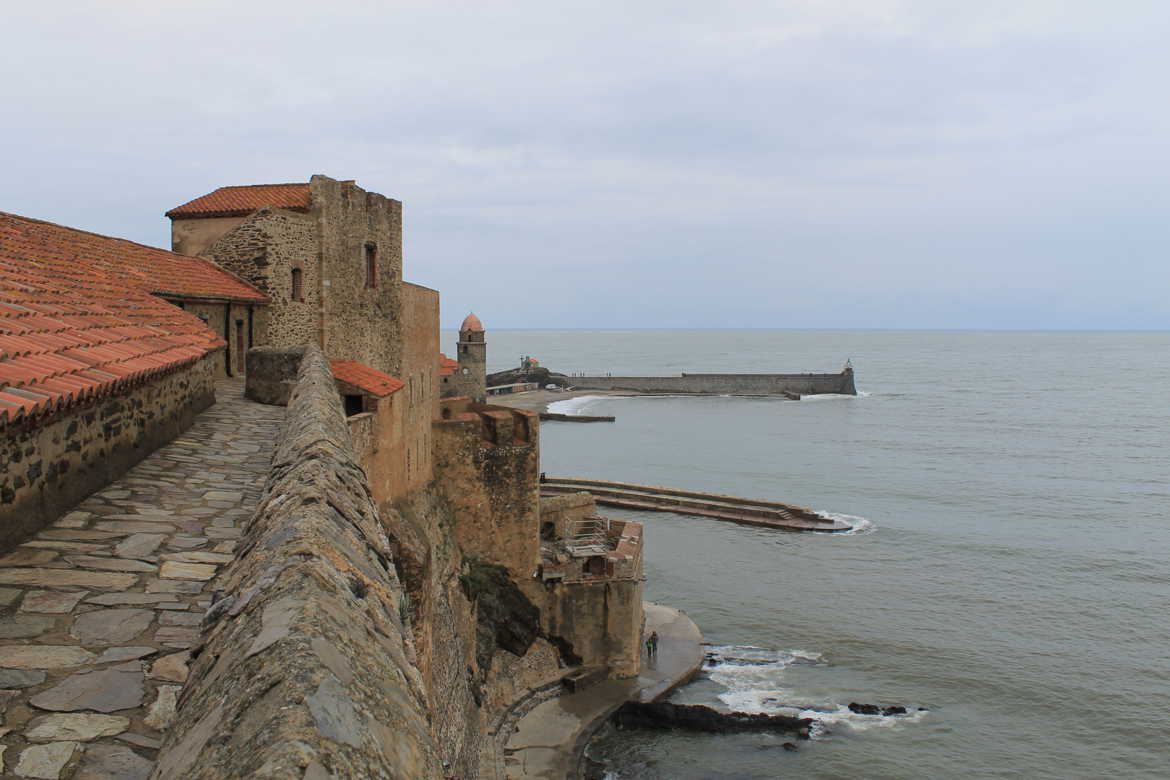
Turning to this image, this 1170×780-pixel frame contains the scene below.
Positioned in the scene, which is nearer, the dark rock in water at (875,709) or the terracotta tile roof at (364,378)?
the terracotta tile roof at (364,378)

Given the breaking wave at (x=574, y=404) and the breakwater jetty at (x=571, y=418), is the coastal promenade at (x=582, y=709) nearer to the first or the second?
the breakwater jetty at (x=571, y=418)

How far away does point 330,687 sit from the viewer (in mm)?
1863

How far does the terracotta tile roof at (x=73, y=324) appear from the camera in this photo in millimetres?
4739

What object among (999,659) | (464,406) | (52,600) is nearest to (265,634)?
(52,600)

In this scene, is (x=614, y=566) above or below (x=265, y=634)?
below

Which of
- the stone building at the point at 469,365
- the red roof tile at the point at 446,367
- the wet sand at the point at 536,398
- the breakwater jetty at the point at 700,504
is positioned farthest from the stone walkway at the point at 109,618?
the wet sand at the point at 536,398

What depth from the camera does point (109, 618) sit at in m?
3.83

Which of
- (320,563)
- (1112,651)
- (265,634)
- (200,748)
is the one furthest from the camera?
(1112,651)

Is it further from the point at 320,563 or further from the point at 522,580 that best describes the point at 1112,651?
the point at 320,563

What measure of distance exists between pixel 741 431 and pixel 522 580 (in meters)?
54.9

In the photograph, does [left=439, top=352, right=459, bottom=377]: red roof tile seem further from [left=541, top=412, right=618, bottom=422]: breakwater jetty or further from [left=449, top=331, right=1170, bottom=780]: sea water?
[left=541, top=412, right=618, bottom=422]: breakwater jetty

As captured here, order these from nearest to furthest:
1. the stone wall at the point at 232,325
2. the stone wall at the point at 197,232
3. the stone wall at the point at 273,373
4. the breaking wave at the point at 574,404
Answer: the stone wall at the point at 273,373 < the stone wall at the point at 232,325 < the stone wall at the point at 197,232 < the breaking wave at the point at 574,404

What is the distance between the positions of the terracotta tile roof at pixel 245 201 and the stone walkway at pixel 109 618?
44.4ft

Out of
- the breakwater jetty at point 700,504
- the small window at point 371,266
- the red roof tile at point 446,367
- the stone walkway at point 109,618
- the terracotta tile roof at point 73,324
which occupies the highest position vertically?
the small window at point 371,266
